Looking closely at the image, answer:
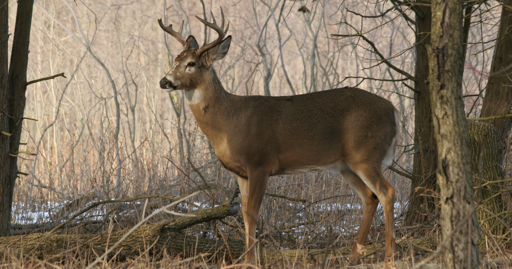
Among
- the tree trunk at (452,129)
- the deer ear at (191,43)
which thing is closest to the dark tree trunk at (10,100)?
the deer ear at (191,43)

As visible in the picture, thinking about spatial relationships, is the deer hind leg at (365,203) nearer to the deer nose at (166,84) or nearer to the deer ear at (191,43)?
the deer nose at (166,84)

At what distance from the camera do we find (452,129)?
9.25 feet

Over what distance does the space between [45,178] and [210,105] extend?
536 cm

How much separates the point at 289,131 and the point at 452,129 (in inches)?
→ 90.9

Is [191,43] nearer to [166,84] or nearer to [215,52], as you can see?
[215,52]

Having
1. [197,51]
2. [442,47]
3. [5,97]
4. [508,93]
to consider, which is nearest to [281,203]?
[197,51]

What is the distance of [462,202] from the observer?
2.79 metres

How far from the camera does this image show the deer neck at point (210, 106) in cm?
499

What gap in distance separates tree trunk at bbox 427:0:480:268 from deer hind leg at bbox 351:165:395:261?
1.74m

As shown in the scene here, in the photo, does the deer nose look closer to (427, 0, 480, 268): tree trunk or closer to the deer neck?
the deer neck

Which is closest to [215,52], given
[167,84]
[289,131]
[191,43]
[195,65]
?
[195,65]

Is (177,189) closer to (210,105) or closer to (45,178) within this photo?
(210,105)

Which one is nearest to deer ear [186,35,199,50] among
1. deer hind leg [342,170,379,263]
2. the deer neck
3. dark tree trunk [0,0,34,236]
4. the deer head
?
the deer head

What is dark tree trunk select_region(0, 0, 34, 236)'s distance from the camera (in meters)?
4.64
